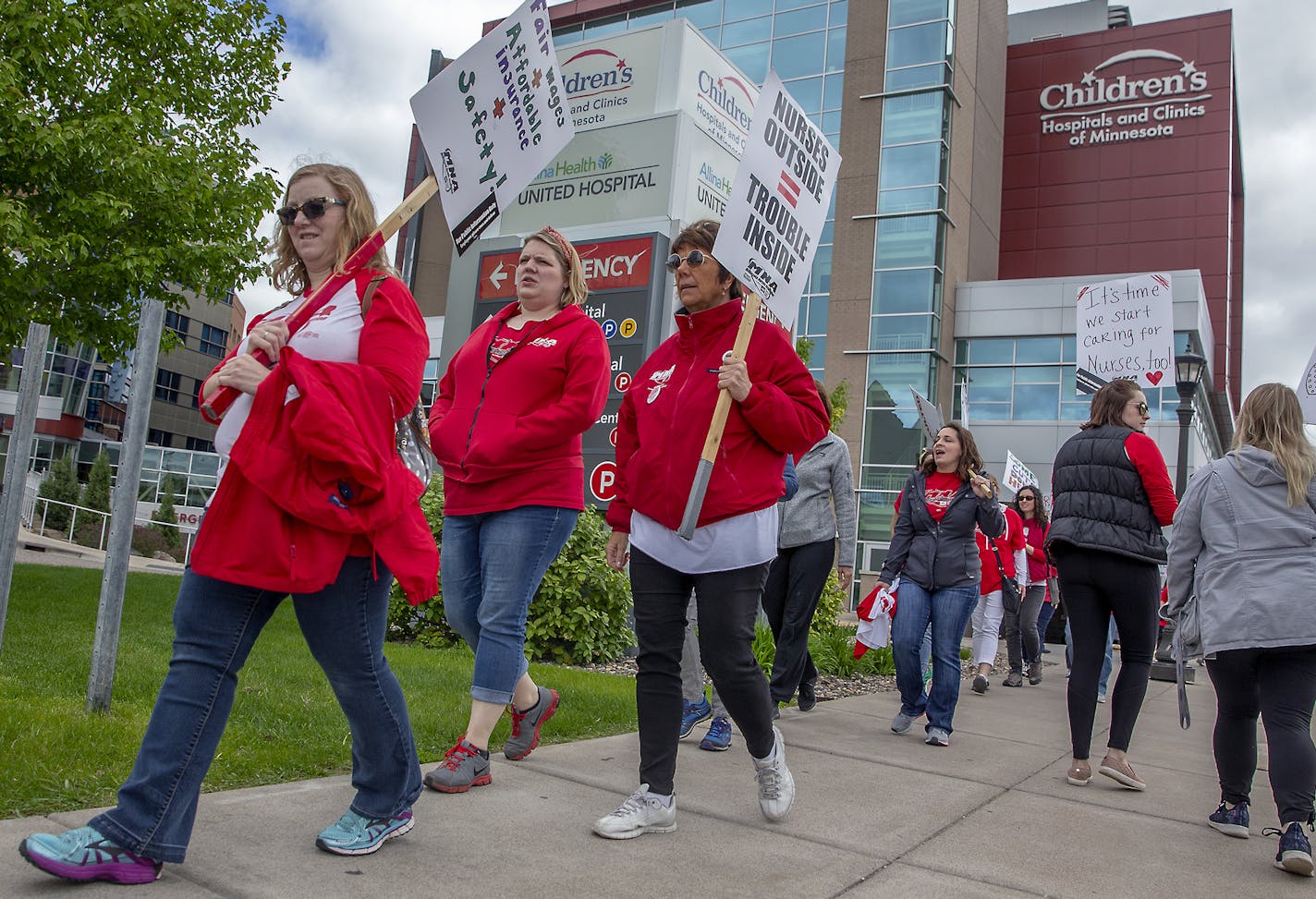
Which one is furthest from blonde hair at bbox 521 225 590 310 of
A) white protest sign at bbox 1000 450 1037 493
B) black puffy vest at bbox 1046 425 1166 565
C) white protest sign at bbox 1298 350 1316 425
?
white protest sign at bbox 1000 450 1037 493

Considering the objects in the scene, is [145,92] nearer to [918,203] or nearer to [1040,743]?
[1040,743]

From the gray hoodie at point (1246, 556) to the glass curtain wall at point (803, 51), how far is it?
3135cm

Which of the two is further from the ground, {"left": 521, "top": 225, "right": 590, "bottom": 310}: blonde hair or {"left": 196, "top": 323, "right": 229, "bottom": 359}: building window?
{"left": 196, "top": 323, "right": 229, "bottom": 359}: building window

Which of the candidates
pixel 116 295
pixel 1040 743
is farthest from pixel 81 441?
pixel 1040 743

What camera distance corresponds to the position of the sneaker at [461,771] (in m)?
3.73

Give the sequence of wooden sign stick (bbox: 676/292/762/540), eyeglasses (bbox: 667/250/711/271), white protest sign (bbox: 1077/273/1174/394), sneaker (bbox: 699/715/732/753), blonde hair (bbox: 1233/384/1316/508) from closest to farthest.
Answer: wooden sign stick (bbox: 676/292/762/540), eyeglasses (bbox: 667/250/711/271), blonde hair (bbox: 1233/384/1316/508), sneaker (bbox: 699/715/732/753), white protest sign (bbox: 1077/273/1174/394)

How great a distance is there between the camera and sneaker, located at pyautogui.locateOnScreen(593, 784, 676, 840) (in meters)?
3.36

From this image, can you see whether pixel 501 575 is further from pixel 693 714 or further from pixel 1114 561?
pixel 1114 561

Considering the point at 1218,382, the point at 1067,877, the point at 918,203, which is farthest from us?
the point at 1218,382

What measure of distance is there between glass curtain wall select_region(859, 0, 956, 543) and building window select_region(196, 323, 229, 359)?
63890 millimetres

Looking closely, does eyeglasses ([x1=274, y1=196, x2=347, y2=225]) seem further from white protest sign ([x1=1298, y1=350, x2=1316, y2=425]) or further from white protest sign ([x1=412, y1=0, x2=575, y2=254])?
white protest sign ([x1=1298, y1=350, x2=1316, y2=425])

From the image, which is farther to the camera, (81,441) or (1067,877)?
(81,441)

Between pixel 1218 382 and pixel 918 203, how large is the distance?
72.8ft

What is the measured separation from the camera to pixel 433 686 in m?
6.00
